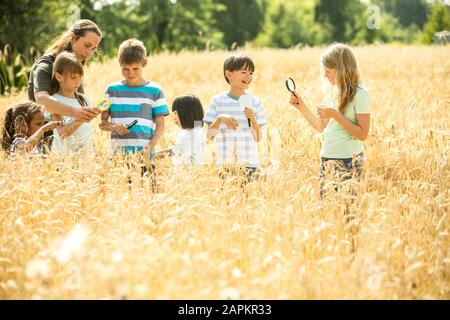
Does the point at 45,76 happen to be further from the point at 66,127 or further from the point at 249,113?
the point at 249,113

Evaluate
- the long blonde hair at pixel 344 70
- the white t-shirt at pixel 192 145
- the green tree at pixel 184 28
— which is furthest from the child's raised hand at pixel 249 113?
the green tree at pixel 184 28

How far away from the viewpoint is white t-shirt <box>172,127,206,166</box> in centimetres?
493

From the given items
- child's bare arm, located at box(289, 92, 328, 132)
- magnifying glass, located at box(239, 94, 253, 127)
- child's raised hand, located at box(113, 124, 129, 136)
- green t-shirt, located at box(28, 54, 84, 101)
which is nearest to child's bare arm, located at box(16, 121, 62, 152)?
green t-shirt, located at box(28, 54, 84, 101)

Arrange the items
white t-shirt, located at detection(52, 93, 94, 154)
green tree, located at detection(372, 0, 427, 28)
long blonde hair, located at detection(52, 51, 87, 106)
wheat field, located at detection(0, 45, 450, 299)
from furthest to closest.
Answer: green tree, located at detection(372, 0, 427, 28) < white t-shirt, located at detection(52, 93, 94, 154) < long blonde hair, located at detection(52, 51, 87, 106) < wheat field, located at detection(0, 45, 450, 299)

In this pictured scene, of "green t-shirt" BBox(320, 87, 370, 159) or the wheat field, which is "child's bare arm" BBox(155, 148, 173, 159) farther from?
"green t-shirt" BBox(320, 87, 370, 159)

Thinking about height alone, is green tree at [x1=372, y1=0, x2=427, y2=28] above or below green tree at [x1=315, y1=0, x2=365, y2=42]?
above

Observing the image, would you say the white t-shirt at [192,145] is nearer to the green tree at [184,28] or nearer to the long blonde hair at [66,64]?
the long blonde hair at [66,64]

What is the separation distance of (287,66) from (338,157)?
9.69 m

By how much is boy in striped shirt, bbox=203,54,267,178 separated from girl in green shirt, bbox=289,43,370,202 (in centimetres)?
39

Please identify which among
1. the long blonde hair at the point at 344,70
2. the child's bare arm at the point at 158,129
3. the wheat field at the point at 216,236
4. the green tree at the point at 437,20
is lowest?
the wheat field at the point at 216,236

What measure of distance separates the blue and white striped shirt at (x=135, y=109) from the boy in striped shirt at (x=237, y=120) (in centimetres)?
45

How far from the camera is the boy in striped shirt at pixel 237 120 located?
→ 16.2ft
